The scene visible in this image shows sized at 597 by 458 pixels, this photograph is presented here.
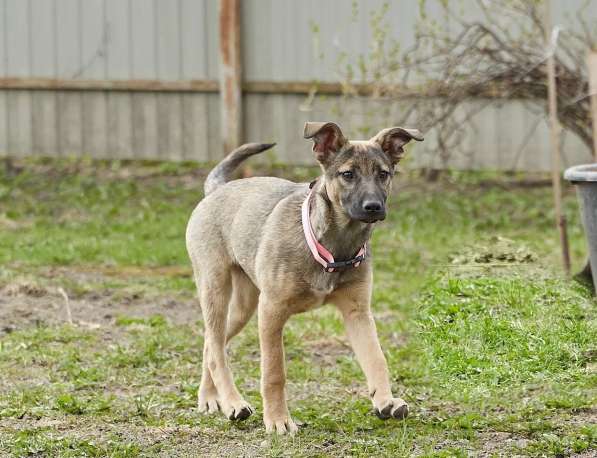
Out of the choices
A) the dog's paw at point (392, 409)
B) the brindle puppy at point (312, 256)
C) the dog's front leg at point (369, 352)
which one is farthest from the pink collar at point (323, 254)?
the dog's paw at point (392, 409)

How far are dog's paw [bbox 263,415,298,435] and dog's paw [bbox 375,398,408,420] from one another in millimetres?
433

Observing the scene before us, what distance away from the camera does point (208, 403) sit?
615 centimetres

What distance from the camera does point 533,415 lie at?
560cm

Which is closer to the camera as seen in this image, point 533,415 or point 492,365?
point 533,415

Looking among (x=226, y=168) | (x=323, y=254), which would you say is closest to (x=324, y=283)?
(x=323, y=254)

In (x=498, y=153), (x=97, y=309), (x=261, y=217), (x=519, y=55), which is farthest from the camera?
(x=498, y=153)

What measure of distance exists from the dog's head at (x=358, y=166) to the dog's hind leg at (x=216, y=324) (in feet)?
3.13

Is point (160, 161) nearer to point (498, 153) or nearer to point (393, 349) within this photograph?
point (498, 153)

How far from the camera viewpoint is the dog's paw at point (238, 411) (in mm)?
5750

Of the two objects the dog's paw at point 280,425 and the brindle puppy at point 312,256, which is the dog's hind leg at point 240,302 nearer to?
the brindle puppy at point 312,256

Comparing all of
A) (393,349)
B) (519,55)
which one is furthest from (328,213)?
(519,55)

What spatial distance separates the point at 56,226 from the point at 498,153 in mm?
5118

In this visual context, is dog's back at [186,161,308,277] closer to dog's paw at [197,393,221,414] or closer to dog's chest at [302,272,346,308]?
dog's chest at [302,272,346,308]

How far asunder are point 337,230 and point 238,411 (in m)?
1.03
